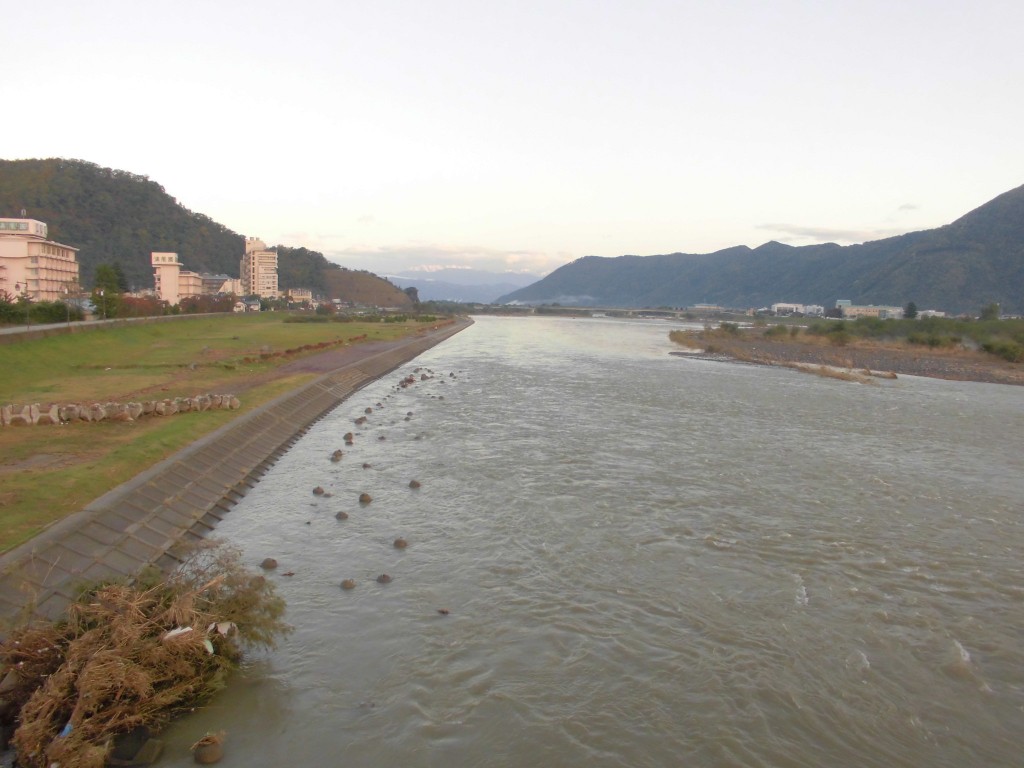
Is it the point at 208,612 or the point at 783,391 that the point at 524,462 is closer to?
the point at 208,612

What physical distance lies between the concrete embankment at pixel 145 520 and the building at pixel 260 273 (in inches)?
4815

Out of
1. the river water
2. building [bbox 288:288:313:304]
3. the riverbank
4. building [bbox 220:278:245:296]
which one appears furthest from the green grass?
building [bbox 288:288:313:304]

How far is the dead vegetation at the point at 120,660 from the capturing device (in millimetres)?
6422

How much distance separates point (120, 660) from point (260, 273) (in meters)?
140

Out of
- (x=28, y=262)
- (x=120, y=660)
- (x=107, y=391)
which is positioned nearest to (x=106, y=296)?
(x=28, y=262)

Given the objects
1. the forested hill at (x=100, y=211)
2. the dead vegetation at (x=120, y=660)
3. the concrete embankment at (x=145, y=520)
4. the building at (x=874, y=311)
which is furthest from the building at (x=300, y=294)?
the dead vegetation at (x=120, y=660)

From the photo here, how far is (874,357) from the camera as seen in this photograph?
60781mm

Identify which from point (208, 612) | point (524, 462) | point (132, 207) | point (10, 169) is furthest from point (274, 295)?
point (208, 612)

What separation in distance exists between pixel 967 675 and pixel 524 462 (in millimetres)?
11744

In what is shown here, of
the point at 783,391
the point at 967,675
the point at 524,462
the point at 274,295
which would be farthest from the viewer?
the point at 274,295

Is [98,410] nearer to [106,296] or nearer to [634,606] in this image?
[634,606]

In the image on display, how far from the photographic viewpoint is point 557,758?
24.1 ft

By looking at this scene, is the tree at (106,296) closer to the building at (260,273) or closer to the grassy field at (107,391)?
the grassy field at (107,391)

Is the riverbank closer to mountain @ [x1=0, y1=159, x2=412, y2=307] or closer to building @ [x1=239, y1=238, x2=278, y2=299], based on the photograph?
mountain @ [x1=0, y1=159, x2=412, y2=307]
